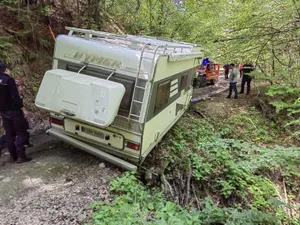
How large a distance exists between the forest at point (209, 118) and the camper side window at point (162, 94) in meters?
1.49

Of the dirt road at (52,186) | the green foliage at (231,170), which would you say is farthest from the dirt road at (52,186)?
the green foliage at (231,170)

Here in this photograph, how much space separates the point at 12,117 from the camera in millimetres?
5520

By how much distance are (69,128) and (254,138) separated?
7.11 meters

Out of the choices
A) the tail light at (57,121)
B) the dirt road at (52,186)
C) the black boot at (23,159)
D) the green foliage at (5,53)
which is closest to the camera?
the dirt road at (52,186)

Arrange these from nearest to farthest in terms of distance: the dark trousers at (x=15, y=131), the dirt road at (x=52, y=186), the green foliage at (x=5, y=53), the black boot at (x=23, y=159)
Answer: the dirt road at (x=52, y=186) → the dark trousers at (x=15, y=131) → the black boot at (x=23, y=159) → the green foliage at (x=5, y=53)

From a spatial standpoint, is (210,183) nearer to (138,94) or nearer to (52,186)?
(138,94)

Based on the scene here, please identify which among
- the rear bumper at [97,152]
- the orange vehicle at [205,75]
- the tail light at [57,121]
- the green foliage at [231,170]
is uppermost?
the orange vehicle at [205,75]

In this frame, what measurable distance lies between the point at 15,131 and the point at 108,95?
2560 millimetres

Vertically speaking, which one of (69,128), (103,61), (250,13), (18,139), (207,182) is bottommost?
(207,182)

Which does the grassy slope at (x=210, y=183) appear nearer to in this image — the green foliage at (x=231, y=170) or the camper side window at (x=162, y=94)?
the green foliage at (x=231, y=170)

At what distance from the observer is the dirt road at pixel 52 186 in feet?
13.2

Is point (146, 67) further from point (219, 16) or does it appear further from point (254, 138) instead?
point (219, 16)

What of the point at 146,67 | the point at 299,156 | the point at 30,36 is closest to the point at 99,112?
the point at 146,67

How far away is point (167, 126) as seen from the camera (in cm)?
725
